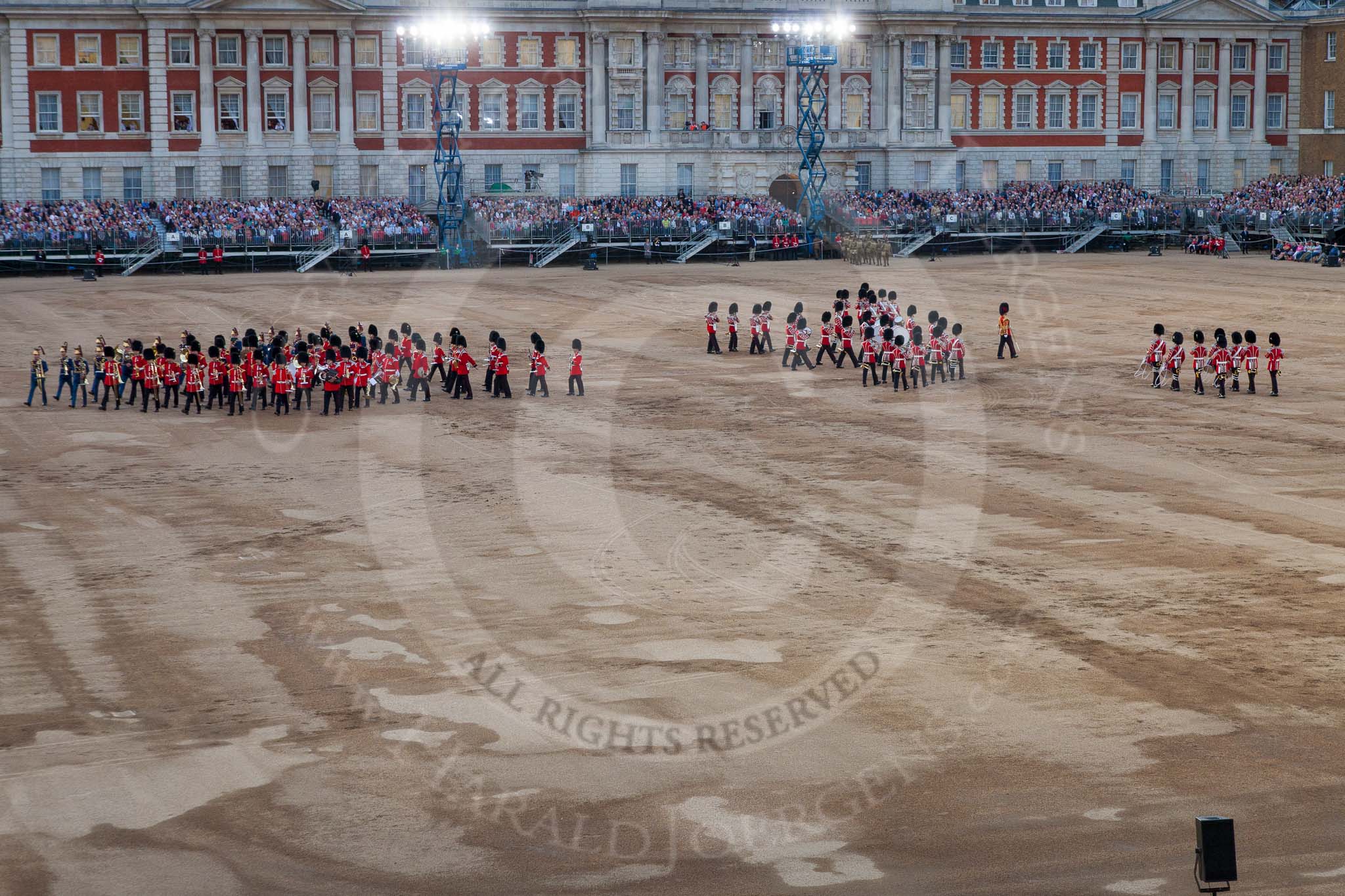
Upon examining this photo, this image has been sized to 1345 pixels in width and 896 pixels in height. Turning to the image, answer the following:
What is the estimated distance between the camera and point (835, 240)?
70.6m

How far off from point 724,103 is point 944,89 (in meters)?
11.5

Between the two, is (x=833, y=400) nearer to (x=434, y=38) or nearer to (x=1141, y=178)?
(x=434, y=38)

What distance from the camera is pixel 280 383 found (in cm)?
3111

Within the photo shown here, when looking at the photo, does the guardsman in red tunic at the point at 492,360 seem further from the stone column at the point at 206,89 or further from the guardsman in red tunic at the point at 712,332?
the stone column at the point at 206,89

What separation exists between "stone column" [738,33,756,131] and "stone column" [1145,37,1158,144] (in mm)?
22131

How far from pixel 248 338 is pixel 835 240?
41.5 metres

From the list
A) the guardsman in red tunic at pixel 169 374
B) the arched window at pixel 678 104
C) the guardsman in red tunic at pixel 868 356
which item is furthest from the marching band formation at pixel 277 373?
the arched window at pixel 678 104

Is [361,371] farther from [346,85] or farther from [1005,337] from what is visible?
[346,85]

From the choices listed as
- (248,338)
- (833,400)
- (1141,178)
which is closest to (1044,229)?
(1141,178)

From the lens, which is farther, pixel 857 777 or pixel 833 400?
pixel 833 400

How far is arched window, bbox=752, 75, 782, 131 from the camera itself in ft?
276

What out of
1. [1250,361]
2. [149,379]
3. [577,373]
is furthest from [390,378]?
[1250,361]

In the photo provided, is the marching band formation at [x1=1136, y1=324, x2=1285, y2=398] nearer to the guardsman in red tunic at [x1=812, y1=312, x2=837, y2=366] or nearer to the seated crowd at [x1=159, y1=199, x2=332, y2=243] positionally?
the guardsman in red tunic at [x1=812, y1=312, x2=837, y2=366]

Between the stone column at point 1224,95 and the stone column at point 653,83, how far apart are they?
31.5 metres
